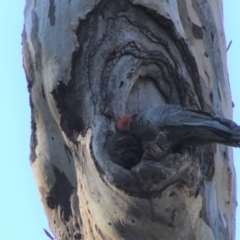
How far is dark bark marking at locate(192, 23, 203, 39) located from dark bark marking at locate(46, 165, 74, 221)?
51cm

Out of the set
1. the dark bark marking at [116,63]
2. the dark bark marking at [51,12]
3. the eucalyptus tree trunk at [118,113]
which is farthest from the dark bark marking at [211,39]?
the dark bark marking at [51,12]

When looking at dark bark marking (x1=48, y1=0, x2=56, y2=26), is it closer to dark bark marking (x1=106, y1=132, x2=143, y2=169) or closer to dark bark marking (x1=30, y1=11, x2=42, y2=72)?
dark bark marking (x1=30, y1=11, x2=42, y2=72)

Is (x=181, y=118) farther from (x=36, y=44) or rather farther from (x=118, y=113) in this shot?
(x=36, y=44)

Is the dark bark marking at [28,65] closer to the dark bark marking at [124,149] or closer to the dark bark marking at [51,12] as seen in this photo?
the dark bark marking at [51,12]

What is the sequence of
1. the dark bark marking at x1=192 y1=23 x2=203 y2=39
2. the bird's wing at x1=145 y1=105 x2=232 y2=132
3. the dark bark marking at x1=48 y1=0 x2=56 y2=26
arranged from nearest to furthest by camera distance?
the bird's wing at x1=145 y1=105 x2=232 y2=132 → the dark bark marking at x1=48 y1=0 x2=56 y2=26 → the dark bark marking at x1=192 y1=23 x2=203 y2=39

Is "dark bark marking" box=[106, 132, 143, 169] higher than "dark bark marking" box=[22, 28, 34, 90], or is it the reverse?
"dark bark marking" box=[22, 28, 34, 90]

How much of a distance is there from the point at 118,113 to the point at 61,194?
32cm

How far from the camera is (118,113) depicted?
7.55 feet

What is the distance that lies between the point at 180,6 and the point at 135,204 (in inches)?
27.4

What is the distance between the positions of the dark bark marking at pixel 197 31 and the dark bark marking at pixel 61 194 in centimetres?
51

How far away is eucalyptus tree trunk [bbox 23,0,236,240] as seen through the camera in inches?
85.4

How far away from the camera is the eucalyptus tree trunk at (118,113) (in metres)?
2.17

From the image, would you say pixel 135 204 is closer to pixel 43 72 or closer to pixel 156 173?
pixel 156 173

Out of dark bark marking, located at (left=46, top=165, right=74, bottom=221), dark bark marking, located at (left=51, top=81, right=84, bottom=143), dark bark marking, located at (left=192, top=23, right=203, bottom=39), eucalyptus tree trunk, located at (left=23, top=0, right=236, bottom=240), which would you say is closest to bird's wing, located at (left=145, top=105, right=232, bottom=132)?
eucalyptus tree trunk, located at (left=23, top=0, right=236, bottom=240)
